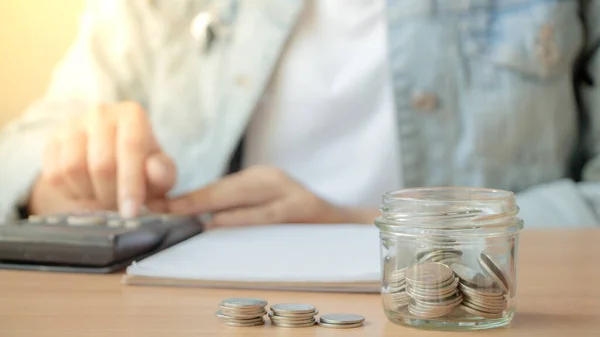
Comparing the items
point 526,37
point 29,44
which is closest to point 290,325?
point 526,37

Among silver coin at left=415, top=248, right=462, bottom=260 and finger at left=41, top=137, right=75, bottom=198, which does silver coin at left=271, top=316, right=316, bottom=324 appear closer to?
silver coin at left=415, top=248, right=462, bottom=260

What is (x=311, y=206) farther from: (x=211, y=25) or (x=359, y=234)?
(x=211, y=25)

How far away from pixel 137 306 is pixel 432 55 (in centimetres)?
72

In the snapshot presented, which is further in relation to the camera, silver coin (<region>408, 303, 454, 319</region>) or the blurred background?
the blurred background

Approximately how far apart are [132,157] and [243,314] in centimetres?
35

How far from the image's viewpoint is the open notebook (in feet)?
1.44

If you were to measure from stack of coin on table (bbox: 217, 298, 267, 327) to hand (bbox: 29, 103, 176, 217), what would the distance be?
296mm

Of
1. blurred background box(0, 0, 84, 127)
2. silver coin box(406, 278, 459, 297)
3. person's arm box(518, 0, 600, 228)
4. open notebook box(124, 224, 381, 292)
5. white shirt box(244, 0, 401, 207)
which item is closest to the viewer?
silver coin box(406, 278, 459, 297)

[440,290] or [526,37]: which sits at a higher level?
[526,37]

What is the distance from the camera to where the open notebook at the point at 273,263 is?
17.3 inches

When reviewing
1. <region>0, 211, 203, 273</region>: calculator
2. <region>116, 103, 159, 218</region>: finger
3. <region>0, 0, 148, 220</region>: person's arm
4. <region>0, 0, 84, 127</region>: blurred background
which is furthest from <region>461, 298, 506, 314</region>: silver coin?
<region>0, 0, 84, 127</region>: blurred background

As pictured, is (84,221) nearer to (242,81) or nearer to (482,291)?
(482,291)

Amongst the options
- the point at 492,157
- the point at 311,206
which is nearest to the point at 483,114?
the point at 492,157

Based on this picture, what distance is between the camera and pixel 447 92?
1024mm
